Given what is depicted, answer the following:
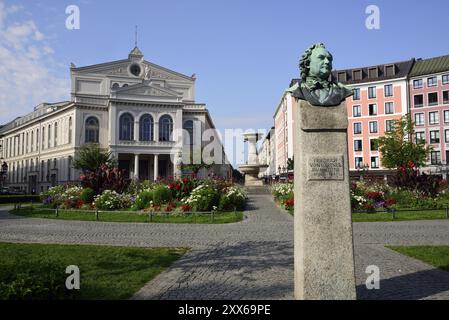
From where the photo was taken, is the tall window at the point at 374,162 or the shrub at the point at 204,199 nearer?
the shrub at the point at 204,199

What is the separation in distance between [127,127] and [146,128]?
281 centimetres

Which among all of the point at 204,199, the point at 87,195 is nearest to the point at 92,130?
the point at 87,195

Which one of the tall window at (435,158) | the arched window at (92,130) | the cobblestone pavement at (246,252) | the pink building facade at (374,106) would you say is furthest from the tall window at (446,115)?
the arched window at (92,130)

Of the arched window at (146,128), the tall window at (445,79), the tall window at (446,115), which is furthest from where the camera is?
the arched window at (146,128)

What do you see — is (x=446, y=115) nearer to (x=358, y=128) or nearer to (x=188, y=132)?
(x=358, y=128)

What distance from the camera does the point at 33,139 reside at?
7362 cm

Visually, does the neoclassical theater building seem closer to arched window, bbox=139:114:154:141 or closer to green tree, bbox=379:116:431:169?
arched window, bbox=139:114:154:141

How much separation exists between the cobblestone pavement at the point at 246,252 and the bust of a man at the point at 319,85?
293 centimetres

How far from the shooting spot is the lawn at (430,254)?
25.7 feet

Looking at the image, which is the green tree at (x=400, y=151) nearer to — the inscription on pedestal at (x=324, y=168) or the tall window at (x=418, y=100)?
the tall window at (x=418, y=100)

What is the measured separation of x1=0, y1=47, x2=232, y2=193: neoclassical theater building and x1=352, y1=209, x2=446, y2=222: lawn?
3434 centimetres

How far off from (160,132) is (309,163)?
53.3 metres
